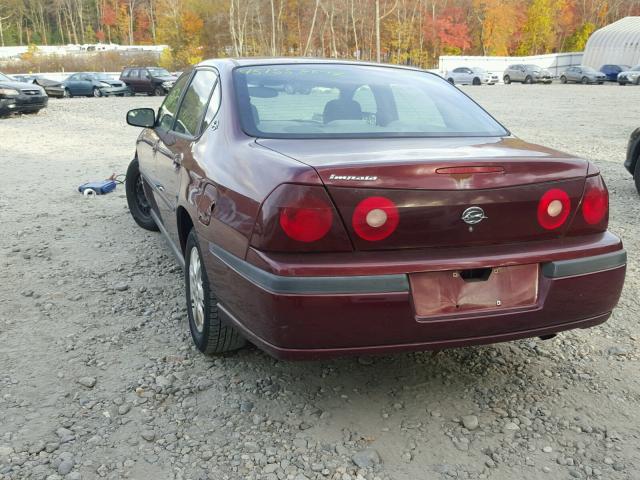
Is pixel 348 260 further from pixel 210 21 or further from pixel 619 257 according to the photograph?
pixel 210 21

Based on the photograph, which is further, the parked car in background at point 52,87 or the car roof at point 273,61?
the parked car in background at point 52,87

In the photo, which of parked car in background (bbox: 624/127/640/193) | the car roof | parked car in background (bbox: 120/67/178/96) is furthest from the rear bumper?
parked car in background (bbox: 120/67/178/96)

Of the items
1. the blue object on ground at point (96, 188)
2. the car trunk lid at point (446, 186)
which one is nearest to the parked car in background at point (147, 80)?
the blue object on ground at point (96, 188)

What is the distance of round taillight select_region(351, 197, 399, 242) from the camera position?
230 cm

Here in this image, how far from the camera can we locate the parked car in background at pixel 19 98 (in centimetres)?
1769

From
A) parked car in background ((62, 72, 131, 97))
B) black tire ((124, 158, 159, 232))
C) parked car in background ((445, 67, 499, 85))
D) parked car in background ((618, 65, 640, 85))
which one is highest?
black tire ((124, 158, 159, 232))

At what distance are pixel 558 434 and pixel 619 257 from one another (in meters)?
0.82

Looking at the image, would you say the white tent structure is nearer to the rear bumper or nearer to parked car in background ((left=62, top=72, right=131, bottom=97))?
parked car in background ((left=62, top=72, right=131, bottom=97))

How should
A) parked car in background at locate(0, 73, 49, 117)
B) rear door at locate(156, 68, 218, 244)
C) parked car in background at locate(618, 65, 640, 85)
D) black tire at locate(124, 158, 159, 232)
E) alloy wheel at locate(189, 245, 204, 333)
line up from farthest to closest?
parked car in background at locate(618, 65, 640, 85)
parked car in background at locate(0, 73, 49, 117)
black tire at locate(124, 158, 159, 232)
rear door at locate(156, 68, 218, 244)
alloy wheel at locate(189, 245, 204, 333)

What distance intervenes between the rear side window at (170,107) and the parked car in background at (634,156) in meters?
5.00

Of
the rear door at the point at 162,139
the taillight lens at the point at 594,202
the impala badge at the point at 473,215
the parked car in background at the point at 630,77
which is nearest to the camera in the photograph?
the impala badge at the point at 473,215

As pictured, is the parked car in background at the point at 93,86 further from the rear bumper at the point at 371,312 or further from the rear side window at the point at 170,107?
the rear bumper at the point at 371,312

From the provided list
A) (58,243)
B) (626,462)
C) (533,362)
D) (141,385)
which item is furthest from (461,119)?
(58,243)

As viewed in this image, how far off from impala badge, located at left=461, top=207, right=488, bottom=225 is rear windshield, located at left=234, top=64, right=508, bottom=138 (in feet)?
2.29
